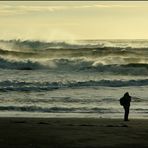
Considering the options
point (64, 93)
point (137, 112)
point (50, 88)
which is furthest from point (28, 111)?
point (50, 88)

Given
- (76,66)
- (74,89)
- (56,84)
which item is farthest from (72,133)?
(76,66)

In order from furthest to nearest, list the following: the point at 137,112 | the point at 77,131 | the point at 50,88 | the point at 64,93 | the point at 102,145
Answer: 1. the point at 50,88
2. the point at 64,93
3. the point at 137,112
4. the point at 77,131
5. the point at 102,145

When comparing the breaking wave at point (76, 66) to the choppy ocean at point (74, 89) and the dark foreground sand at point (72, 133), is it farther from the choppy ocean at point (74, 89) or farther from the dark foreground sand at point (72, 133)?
the dark foreground sand at point (72, 133)

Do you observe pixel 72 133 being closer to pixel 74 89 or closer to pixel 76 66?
pixel 74 89

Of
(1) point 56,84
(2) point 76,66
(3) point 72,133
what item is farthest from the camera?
(2) point 76,66

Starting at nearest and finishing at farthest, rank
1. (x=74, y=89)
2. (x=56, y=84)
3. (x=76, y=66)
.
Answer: (x=74, y=89) < (x=56, y=84) < (x=76, y=66)

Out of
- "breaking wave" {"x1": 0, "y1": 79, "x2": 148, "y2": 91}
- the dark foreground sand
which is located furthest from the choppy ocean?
the dark foreground sand

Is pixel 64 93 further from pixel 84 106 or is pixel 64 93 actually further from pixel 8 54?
pixel 8 54

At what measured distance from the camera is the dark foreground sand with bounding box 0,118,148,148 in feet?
38.2

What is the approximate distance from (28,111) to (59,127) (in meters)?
5.18

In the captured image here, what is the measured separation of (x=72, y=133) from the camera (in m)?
13.3

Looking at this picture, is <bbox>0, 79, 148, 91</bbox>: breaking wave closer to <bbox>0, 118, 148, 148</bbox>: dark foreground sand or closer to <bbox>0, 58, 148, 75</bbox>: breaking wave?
<bbox>0, 58, 148, 75</bbox>: breaking wave

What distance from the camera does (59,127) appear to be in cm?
1461

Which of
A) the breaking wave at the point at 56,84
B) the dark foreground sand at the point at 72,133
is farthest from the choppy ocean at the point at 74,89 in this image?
the dark foreground sand at the point at 72,133
